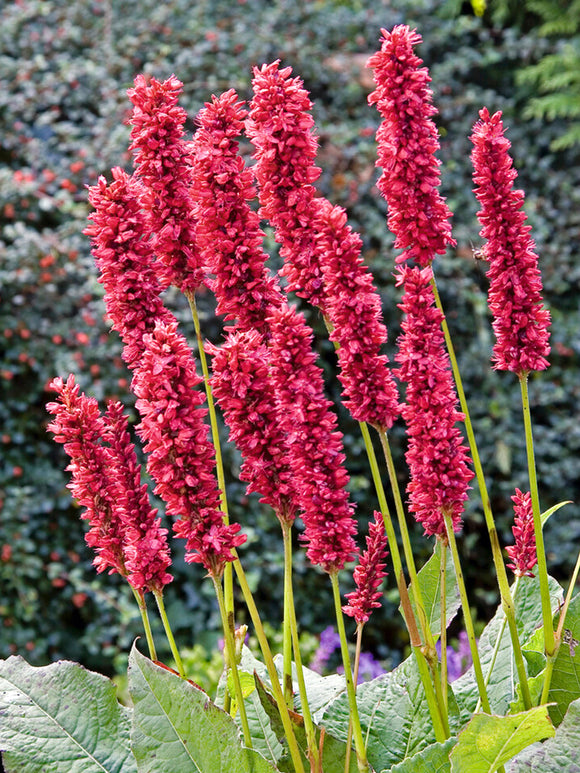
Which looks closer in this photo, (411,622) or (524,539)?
(411,622)

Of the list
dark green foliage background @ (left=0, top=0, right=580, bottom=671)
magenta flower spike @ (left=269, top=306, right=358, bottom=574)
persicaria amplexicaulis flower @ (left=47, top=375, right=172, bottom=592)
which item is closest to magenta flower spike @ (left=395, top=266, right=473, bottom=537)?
magenta flower spike @ (left=269, top=306, right=358, bottom=574)

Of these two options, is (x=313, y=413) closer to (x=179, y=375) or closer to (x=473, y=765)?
(x=179, y=375)

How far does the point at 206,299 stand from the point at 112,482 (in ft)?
9.96

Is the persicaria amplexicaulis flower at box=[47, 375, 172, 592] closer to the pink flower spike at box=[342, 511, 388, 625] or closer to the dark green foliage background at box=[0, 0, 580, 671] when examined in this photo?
the pink flower spike at box=[342, 511, 388, 625]

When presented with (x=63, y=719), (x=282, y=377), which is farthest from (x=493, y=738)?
(x=63, y=719)

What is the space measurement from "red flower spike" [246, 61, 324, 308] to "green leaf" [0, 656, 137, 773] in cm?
68

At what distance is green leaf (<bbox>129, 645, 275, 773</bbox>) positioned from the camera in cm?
118

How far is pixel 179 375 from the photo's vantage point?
1.03 meters

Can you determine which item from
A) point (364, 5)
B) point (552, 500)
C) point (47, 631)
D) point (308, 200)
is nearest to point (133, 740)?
point (308, 200)

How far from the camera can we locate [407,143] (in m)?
1.12

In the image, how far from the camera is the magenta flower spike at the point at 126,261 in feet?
3.85

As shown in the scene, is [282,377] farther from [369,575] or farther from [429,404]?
[369,575]

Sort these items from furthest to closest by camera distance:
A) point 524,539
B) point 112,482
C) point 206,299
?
point 206,299
point 524,539
point 112,482

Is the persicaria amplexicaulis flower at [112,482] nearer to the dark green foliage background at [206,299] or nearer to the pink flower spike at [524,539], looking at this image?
the pink flower spike at [524,539]
